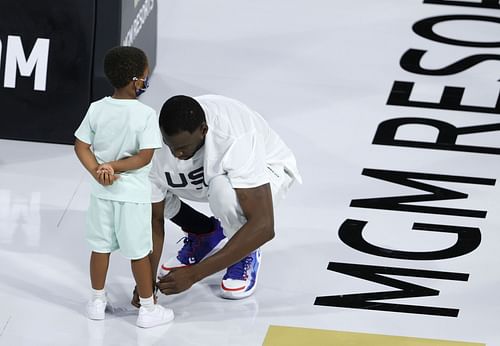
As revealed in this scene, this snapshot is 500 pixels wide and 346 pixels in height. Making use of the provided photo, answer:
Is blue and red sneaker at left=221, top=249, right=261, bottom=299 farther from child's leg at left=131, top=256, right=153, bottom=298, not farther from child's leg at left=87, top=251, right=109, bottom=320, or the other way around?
child's leg at left=87, top=251, right=109, bottom=320

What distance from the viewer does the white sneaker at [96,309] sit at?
4.75 metres

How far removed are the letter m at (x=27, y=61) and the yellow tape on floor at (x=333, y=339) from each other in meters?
2.05

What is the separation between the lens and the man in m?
4.52

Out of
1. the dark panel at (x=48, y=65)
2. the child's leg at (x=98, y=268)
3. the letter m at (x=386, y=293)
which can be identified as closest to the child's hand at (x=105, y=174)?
the child's leg at (x=98, y=268)

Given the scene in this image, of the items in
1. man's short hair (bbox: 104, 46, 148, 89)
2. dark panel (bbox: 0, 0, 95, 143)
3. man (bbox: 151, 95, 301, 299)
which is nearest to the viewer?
man's short hair (bbox: 104, 46, 148, 89)

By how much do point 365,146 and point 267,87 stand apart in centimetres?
84

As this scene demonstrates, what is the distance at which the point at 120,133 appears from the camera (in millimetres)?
4426

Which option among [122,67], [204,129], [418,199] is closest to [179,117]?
[204,129]

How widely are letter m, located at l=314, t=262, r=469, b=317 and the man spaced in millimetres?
393

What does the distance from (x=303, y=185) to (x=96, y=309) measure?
1.49 m

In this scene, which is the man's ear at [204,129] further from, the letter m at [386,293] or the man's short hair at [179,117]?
the letter m at [386,293]

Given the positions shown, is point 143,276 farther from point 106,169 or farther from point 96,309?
point 106,169

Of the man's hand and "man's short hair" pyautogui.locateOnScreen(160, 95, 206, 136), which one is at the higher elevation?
"man's short hair" pyautogui.locateOnScreen(160, 95, 206, 136)

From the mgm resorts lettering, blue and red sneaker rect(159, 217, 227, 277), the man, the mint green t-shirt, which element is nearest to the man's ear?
the man
